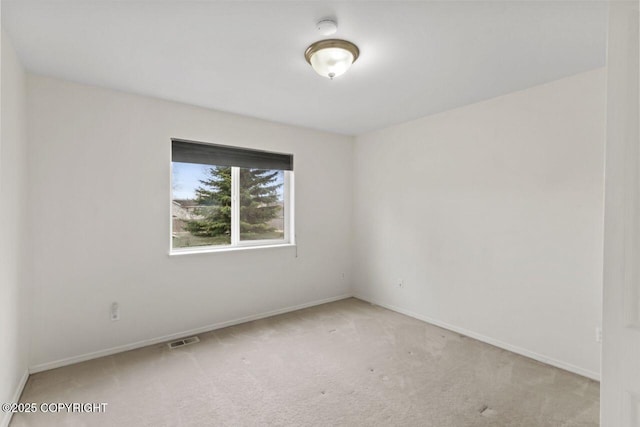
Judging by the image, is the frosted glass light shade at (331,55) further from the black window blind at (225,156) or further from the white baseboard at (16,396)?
the white baseboard at (16,396)

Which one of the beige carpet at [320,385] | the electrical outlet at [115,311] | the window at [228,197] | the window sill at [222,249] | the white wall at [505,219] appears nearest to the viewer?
the beige carpet at [320,385]

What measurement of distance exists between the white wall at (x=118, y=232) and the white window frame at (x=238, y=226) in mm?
104

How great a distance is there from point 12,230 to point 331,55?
97.0 inches

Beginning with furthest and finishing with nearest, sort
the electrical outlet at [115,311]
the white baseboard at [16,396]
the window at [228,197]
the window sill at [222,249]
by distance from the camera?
the window at [228,197] < the window sill at [222,249] < the electrical outlet at [115,311] < the white baseboard at [16,396]

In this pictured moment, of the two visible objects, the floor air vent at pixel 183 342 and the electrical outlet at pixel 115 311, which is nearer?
the electrical outlet at pixel 115 311

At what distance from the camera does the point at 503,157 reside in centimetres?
304

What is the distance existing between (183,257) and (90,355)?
1119 mm

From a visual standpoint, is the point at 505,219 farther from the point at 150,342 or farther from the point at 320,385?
the point at 150,342

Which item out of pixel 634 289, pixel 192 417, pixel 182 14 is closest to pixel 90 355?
pixel 192 417

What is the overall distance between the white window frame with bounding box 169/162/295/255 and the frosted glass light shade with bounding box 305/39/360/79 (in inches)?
75.3

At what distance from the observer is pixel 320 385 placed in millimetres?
2387

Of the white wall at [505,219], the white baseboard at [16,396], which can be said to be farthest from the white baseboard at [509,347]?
the white baseboard at [16,396]

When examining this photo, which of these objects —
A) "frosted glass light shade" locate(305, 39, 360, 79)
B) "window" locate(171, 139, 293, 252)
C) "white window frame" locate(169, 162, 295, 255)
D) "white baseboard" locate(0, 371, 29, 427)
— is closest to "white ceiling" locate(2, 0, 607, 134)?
"frosted glass light shade" locate(305, 39, 360, 79)

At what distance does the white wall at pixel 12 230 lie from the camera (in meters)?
1.93
